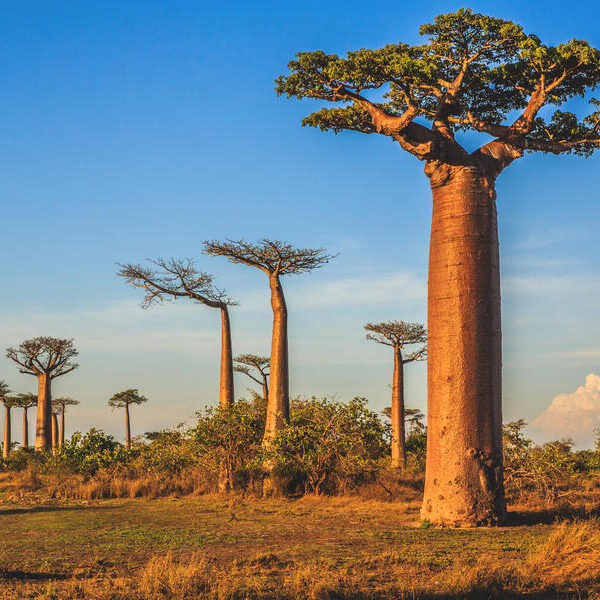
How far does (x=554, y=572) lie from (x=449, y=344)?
12.5 feet

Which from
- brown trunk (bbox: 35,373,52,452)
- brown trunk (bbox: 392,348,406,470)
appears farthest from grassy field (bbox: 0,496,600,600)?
brown trunk (bbox: 35,373,52,452)

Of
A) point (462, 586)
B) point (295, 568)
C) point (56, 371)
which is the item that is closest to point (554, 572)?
point (462, 586)

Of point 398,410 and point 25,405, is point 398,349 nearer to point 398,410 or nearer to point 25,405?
point 398,410

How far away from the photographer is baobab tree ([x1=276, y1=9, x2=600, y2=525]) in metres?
9.19

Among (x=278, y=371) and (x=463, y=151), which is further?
(x=278, y=371)

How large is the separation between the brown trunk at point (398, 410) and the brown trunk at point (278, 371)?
28.6 ft

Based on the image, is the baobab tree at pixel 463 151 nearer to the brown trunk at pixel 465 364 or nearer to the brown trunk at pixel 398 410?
the brown trunk at pixel 465 364

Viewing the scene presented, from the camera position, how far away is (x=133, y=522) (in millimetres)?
10281

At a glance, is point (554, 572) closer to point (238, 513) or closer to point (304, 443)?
point (238, 513)

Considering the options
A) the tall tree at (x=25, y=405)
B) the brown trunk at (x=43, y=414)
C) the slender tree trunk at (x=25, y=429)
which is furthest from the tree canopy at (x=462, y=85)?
the slender tree trunk at (x=25, y=429)

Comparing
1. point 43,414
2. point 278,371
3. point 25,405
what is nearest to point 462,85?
point 278,371

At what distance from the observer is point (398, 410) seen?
961 inches

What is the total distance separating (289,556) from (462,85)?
26.1ft

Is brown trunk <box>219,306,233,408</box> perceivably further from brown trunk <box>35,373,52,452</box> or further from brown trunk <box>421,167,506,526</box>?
brown trunk <box>35,373,52,452</box>
